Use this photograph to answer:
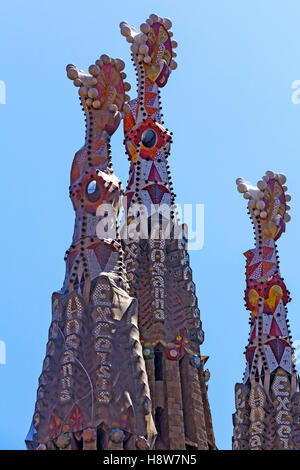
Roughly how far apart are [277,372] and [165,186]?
482 centimetres

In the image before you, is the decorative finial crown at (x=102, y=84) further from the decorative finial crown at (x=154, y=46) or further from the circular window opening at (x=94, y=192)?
the decorative finial crown at (x=154, y=46)

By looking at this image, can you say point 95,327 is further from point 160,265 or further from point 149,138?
point 149,138

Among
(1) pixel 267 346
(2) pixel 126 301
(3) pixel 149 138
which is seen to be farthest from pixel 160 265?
(2) pixel 126 301

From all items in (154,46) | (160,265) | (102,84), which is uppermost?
(154,46)

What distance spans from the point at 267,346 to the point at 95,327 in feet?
24.9

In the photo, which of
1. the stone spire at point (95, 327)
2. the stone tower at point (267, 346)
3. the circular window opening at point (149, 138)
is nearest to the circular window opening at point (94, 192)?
the stone spire at point (95, 327)

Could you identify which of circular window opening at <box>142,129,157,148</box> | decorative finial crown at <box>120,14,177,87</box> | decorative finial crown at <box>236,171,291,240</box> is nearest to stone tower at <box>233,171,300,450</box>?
decorative finial crown at <box>236,171,291,240</box>

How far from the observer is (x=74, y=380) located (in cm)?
1750

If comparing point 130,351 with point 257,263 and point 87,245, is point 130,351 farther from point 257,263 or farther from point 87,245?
point 257,263

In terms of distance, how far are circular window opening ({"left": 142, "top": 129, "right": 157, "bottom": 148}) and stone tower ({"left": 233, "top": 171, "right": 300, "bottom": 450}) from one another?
7.14 ft

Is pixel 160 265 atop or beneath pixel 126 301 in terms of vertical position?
atop

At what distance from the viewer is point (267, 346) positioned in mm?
24734

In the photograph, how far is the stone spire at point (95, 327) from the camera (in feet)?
56.2
